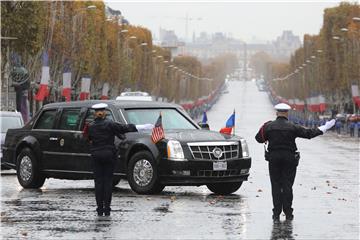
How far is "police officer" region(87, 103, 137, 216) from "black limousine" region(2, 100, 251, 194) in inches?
115

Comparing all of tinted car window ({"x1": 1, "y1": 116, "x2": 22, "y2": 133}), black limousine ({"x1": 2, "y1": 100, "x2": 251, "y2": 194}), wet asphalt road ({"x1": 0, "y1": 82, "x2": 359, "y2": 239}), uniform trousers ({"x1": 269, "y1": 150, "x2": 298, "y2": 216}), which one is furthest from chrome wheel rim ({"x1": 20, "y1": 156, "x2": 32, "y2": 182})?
tinted car window ({"x1": 1, "y1": 116, "x2": 22, "y2": 133})

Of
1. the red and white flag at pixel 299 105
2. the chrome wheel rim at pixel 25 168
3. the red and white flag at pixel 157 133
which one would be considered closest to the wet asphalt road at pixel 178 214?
the chrome wheel rim at pixel 25 168

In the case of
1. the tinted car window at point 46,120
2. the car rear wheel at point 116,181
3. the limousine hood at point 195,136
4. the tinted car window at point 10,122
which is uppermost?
the tinted car window at point 46,120

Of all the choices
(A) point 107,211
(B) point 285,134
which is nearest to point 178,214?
(A) point 107,211

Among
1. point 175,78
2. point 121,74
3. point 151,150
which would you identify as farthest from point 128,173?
point 175,78

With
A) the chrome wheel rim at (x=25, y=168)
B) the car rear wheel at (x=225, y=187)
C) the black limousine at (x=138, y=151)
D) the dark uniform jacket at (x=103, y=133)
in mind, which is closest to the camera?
the dark uniform jacket at (x=103, y=133)

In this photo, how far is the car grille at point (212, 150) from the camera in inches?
771

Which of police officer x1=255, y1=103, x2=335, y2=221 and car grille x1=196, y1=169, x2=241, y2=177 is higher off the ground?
police officer x1=255, y1=103, x2=335, y2=221

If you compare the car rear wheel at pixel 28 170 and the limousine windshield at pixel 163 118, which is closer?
the limousine windshield at pixel 163 118

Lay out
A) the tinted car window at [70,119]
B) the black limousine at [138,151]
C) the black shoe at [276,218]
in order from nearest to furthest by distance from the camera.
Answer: the black shoe at [276,218], the black limousine at [138,151], the tinted car window at [70,119]

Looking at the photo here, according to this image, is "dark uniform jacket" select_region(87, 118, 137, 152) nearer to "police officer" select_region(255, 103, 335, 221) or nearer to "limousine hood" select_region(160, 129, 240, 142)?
"police officer" select_region(255, 103, 335, 221)

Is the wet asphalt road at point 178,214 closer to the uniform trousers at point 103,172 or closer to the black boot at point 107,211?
the black boot at point 107,211

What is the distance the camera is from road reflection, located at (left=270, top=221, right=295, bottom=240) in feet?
44.1

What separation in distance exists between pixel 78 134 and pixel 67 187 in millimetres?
1794
